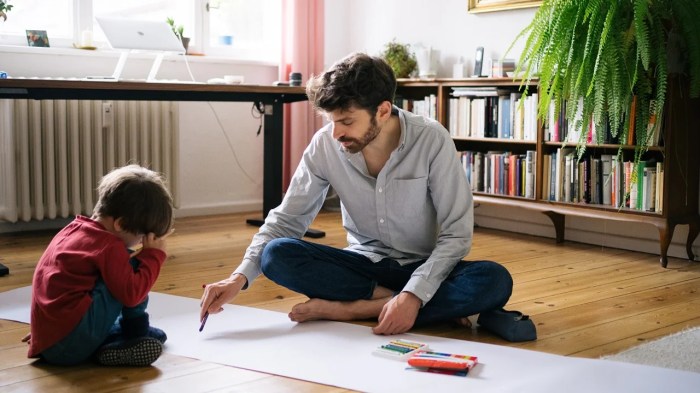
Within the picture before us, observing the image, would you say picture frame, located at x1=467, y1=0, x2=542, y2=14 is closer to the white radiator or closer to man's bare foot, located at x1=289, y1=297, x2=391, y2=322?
the white radiator

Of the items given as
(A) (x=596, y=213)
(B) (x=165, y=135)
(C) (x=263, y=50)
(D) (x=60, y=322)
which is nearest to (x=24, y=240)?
(B) (x=165, y=135)

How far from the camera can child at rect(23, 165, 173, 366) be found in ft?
5.87

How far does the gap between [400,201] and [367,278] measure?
0.23m

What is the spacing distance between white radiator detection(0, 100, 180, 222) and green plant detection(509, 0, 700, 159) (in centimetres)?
190

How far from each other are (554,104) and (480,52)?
71 centimetres

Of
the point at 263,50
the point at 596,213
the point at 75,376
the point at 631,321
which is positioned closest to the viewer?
the point at 75,376

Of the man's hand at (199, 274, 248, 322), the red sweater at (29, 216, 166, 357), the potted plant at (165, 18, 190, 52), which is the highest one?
the potted plant at (165, 18, 190, 52)

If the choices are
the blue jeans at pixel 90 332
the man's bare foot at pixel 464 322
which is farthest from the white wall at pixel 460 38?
the blue jeans at pixel 90 332

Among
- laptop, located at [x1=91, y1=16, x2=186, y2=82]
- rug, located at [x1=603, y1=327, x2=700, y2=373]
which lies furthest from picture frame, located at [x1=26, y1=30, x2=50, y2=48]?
rug, located at [x1=603, y1=327, x2=700, y2=373]

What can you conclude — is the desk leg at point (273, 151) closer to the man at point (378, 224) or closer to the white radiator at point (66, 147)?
the white radiator at point (66, 147)

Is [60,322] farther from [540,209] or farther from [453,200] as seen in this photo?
[540,209]

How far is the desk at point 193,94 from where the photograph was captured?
10.1ft

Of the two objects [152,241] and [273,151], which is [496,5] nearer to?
[273,151]

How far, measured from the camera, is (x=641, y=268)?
3.21 meters
